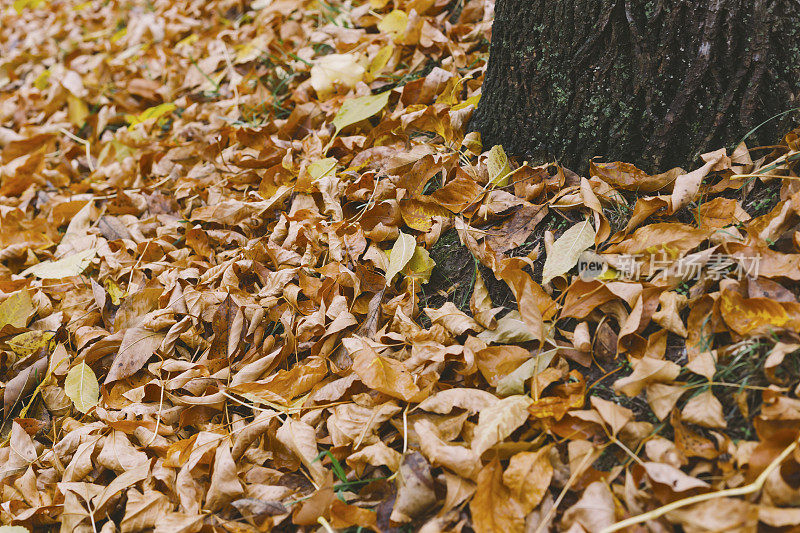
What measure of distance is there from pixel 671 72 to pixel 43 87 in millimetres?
3506

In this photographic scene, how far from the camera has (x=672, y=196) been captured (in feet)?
4.65

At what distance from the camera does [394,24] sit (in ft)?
7.89

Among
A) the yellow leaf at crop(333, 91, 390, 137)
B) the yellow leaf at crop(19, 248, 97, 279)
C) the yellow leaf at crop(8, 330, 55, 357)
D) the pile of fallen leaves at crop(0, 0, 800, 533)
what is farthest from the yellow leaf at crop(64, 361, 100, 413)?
the yellow leaf at crop(333, 91, 390, 137)

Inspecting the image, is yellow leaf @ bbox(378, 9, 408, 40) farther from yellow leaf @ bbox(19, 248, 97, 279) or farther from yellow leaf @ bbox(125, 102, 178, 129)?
yellow leaf @ bbox(19, 248, 97, 279)

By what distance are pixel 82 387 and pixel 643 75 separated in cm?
184

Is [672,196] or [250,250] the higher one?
[672,196]

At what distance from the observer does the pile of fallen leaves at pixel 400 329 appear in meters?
1.14

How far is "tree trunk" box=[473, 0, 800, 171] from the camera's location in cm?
136

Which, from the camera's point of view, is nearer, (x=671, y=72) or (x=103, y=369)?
(x=671, y=72)

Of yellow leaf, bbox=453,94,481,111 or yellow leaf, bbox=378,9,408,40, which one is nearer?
yellow leaf, bbox=453,94,481,111

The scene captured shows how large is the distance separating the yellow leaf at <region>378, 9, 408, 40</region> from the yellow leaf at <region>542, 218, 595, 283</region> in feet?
4.36

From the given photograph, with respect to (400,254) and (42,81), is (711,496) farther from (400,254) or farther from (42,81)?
(42,81)

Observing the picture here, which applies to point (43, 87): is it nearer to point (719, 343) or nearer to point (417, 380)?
point (417, 380)

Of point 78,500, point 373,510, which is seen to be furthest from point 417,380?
point 78,500
